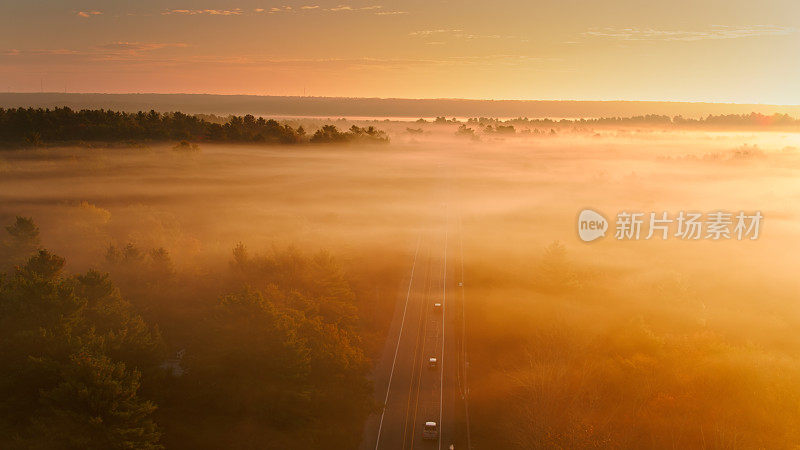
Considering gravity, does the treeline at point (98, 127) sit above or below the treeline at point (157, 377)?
above

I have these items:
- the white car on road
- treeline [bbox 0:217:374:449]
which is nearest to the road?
the white car on road

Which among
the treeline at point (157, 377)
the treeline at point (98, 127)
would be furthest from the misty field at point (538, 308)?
the treeline at point (98, 127)

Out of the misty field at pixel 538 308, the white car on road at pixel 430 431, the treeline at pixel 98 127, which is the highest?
the treeline at pixel 98 127

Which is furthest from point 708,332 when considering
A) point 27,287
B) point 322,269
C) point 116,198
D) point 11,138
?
point 11,138

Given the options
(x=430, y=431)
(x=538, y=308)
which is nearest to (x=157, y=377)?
(x=430, y=431)

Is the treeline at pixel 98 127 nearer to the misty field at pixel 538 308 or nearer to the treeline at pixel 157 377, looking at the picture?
the misty field at pixel 538 308

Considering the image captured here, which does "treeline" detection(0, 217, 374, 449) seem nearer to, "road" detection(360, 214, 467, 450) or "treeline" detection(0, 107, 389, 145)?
"road" detection(360, 214, 467, 450)
